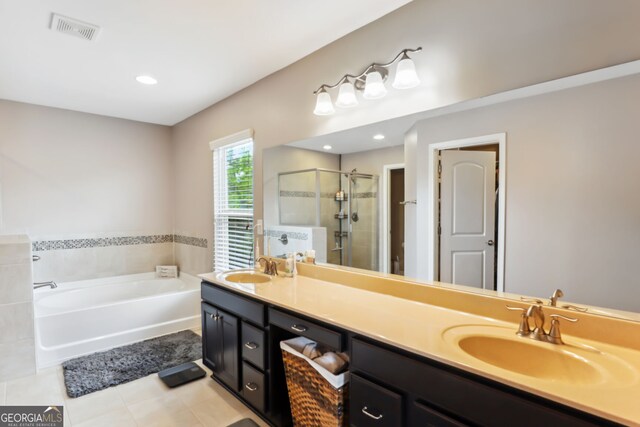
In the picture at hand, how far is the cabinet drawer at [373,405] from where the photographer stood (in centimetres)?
124

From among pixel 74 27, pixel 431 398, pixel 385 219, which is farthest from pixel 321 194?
pixel 74 27

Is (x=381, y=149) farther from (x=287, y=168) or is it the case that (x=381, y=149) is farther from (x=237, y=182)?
→ (x=237, y=182)

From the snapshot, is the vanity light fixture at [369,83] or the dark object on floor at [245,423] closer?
the vanity light fixture at [369,83]

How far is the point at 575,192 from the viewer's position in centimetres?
131

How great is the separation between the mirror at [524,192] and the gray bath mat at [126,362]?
185 centimetres

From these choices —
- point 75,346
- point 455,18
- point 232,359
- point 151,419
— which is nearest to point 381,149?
point 455,18

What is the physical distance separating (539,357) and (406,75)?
1414mm

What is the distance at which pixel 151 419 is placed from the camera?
206 centimetres

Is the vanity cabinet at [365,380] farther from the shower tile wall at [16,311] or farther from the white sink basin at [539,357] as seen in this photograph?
the shower tile wall at [16,311]

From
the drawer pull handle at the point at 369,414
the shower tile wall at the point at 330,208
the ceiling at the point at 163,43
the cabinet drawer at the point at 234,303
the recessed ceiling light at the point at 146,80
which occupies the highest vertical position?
the ceiling at the point at 163,43

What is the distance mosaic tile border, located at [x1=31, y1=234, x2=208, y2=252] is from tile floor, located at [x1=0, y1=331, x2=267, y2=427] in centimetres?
160

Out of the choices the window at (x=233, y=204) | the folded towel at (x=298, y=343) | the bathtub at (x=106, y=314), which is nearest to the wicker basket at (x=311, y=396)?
A: the folded towel at (x=298, y=343)

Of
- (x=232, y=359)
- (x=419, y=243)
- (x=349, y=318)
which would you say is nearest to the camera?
(x=349, y=318)

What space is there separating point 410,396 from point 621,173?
1129mm
